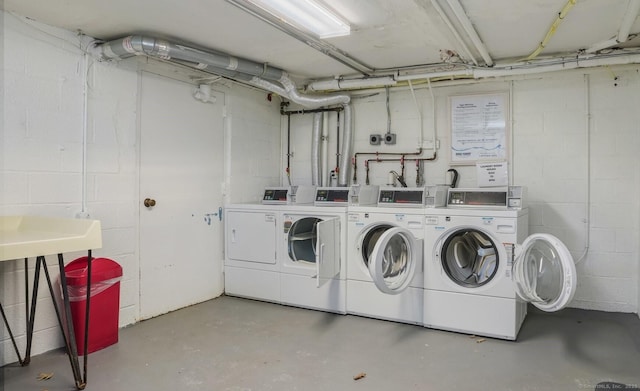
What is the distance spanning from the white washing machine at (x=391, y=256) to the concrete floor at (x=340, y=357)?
0.15 m

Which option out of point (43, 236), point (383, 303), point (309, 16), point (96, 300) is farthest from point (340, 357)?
point (309, 16)

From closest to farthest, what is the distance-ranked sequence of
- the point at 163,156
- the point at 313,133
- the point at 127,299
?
1. the point at 127,299
2. the point at 163,156
3. the point at 313,133

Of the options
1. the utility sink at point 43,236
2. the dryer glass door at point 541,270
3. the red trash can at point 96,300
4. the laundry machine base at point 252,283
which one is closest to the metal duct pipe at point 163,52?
the utility sink at point 43,236

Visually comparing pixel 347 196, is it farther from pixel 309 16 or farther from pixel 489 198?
pixel 309 16

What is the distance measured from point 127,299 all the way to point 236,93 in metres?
2.42

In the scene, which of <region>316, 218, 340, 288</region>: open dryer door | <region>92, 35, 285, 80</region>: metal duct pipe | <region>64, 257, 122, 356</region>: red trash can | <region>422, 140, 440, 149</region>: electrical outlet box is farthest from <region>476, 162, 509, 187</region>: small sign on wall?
<region>64, 257, 122, 356</region>: red trash can

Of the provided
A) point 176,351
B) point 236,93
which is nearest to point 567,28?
point 236,93

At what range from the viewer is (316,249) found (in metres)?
3.56

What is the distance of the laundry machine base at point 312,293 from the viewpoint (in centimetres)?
373

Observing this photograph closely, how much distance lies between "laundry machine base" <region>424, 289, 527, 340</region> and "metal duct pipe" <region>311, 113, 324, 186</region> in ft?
6.83

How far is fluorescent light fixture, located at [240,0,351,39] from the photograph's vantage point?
8.56ft

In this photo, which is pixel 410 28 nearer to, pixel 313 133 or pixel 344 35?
pixel 344 35

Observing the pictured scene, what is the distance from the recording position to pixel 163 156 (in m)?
3.67

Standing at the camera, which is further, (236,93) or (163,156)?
(236,93)
